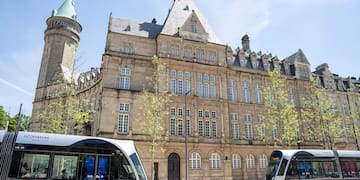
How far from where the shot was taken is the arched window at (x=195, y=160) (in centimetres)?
2648

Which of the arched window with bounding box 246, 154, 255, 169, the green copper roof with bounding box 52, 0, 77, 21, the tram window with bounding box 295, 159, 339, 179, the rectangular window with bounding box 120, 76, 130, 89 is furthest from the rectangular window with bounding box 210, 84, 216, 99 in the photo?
the green copper roof with bounding box 52, 0, 77, 21

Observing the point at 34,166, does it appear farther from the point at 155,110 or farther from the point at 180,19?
the point at 180,19

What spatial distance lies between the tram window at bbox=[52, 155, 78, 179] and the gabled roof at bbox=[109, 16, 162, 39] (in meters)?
20.4

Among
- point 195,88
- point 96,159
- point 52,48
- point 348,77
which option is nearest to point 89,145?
point 96,159

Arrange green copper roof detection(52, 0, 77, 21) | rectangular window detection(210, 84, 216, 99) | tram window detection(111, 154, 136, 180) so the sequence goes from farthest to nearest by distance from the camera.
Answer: green copper roof detection(52, 0, 77, 21), rectangular window detection(210, 84, 216, 99), tram window detection(111, 154, 136, 180)

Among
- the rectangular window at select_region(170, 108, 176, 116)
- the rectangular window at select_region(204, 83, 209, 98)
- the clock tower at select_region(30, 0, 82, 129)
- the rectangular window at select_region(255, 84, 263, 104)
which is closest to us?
the rectangular window at select_region(170, 108, 176, 116)

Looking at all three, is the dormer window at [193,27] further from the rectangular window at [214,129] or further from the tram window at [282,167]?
the tram window at [282,167]

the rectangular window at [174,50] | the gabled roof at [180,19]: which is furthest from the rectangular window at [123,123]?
the gabled roof at [180,19]

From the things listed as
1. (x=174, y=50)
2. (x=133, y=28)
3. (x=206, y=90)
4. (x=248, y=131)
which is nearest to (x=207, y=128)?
(x=206, y=90)

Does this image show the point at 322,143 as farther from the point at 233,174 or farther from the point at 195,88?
the point at 195,88

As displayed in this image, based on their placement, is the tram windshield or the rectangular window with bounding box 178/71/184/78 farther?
the rectangular window with bounding box 178/71/184/78

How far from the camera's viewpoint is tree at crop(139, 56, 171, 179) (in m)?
22.6

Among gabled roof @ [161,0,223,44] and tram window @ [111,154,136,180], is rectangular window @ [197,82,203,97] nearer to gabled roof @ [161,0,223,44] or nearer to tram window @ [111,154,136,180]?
gabled roof @ [161,0,223,44]

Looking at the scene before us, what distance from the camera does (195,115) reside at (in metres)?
28.2
